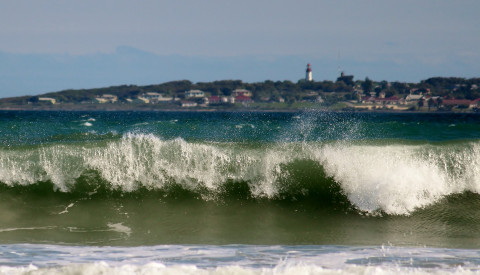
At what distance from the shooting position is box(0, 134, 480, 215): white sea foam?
1226 cm

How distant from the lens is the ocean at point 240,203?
343 inches

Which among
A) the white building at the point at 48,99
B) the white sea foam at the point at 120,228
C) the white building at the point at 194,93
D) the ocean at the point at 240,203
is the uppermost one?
the ocean at the point at 240,203

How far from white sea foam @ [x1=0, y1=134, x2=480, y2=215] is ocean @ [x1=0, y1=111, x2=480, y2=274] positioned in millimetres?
25

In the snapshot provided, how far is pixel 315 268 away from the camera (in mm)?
7184

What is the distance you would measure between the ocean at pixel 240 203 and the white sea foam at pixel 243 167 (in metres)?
0.03

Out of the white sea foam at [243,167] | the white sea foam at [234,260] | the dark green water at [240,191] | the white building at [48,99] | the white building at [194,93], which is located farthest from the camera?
the white building at [194,93]

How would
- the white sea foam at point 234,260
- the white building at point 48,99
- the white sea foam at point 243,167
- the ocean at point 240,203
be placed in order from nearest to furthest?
the white sea foam at point 234,260, the ocean at point 240,203, the white sea foam at point 243,167, the white building at point 48,99

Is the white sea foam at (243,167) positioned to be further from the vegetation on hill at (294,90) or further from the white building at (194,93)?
the white building at (194,93)

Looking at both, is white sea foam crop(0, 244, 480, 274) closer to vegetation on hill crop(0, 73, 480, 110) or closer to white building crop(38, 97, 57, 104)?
vegetation on hill crop(0, 73, 480, 110)

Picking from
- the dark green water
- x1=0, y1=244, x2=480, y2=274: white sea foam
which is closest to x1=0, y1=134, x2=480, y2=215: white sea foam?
the dark green water

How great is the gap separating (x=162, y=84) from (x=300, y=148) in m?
115

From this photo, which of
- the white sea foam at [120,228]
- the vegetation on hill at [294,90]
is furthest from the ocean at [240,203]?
the vegetation on hill at [294,90]

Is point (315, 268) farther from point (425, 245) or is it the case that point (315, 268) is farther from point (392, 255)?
point (425, 245)

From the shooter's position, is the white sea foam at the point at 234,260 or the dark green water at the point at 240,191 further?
the dark green water at the point at 240,191
